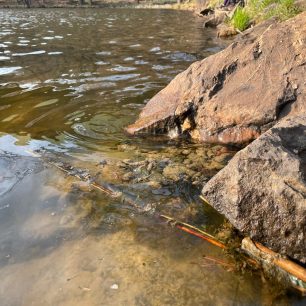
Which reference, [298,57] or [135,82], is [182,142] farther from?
[135,82]

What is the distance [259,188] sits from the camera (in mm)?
2490

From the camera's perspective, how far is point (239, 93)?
446 centimetres

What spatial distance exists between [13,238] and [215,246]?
151 cm

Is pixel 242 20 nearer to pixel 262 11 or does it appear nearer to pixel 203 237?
pixel 262 11

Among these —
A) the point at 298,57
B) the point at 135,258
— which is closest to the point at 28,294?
the point at 135,258

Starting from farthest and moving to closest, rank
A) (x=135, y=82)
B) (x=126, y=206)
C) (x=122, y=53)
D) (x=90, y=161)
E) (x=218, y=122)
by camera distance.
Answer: (x=122, y=53) → (x=135, y=82) → (x=218, y=122) → (x=90, y=161) → (x=126, y=206)

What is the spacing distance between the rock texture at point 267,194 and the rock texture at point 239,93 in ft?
4.93

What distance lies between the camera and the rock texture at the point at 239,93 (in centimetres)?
420

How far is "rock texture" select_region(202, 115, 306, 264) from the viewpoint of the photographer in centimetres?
236

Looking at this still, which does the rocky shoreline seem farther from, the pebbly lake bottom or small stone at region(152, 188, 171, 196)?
small stone at region(152, 188, 171, 196)

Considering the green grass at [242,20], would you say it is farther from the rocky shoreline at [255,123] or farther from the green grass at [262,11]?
the rocky shoreline at [255,123]

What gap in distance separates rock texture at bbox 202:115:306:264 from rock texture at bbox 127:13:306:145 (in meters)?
1.50

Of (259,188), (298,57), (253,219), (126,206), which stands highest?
(298,57)

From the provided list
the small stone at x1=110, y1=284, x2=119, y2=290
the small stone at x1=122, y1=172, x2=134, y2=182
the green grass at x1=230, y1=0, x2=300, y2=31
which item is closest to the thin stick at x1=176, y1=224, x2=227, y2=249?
the small stone at x1=110, y1=284, x2=119, y2=290
